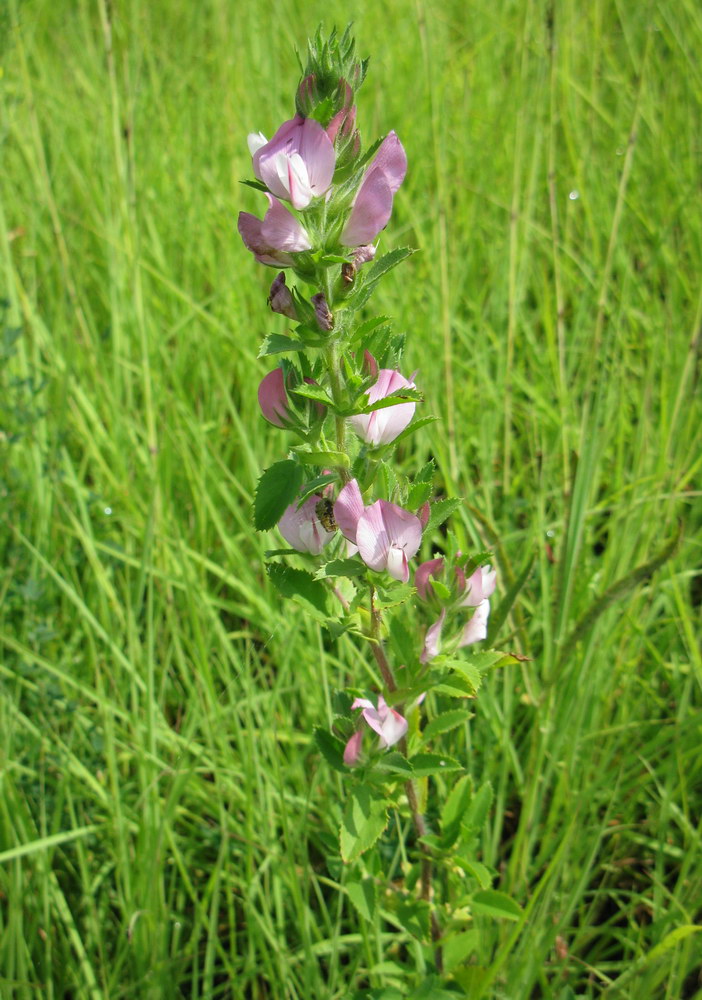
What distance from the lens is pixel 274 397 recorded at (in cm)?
75

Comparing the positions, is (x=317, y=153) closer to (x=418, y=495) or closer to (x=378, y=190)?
(x=378, y=190)

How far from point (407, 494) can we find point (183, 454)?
946mm

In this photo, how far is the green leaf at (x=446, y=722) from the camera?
931mm

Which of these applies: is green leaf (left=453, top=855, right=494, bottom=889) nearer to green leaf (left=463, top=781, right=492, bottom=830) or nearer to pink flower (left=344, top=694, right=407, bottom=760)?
green leaf (left=463, top=781, right=492, bottom=830)

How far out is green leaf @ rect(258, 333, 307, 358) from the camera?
69 cm

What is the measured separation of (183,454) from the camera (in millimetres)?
1641

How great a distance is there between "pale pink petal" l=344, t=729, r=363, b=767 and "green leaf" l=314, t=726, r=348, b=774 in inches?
2.3

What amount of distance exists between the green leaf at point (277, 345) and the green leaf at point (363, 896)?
0.62m

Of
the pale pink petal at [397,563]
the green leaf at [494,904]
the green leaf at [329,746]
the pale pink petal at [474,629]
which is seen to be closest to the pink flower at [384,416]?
the pale pink petal at [397,563]

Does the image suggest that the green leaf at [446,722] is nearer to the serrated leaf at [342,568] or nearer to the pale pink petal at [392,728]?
the pale pink petal at [392,728]

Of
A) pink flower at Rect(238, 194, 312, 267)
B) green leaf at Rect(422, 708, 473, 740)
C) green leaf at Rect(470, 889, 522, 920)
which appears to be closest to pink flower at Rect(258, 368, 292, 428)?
pink flower at Rect(238, 194, 312, 267)

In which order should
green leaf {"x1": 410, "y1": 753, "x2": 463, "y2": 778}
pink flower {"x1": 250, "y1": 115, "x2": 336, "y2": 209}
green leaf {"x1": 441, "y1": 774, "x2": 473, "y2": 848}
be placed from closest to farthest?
pink flower {"x1": 250, "y1": 115, "x2": 336, "y2": 209} → green leaf {"x1": 410, "y1": 753, "x2": 463, "y2": 778} → green leaf {"x1": 441, "y1": 774, "x2": 473, "y2": 848}

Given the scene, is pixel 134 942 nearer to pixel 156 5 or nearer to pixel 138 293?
pixel 138 293

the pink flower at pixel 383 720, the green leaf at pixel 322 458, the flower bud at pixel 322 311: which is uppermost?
the flower bud at pixel 322 311
